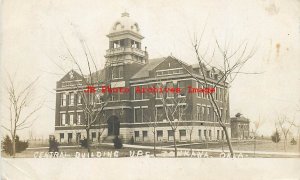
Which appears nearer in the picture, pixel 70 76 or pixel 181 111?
pixel 181 111

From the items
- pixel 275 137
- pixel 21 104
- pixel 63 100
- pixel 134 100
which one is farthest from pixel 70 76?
pixel 275 137

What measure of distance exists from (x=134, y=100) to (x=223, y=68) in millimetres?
1221

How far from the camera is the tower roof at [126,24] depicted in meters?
4.92

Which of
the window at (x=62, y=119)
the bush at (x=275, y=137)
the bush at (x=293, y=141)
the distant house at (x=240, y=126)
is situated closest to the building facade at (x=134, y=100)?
the window at (x=62, y=119)

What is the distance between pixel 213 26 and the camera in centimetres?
489

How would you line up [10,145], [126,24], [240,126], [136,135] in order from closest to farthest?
1. [240,126]
2. [126,24]
3. [136,135]
4. [10,145]

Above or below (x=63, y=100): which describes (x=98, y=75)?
Result: above

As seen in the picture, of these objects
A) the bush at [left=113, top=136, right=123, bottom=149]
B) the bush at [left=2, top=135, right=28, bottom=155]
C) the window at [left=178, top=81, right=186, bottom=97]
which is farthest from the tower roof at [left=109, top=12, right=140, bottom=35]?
the bush at [left=2, top=135, right=28, bottom=155]

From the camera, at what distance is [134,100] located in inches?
200

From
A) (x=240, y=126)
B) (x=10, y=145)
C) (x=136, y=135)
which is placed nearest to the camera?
(x=240, y=126)

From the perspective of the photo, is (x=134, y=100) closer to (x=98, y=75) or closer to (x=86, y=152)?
(x=98, y=75)

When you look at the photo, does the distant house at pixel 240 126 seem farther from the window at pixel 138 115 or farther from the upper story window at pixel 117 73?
the upper story window at pixel 117 73

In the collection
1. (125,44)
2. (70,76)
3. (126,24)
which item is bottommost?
(70,76)
